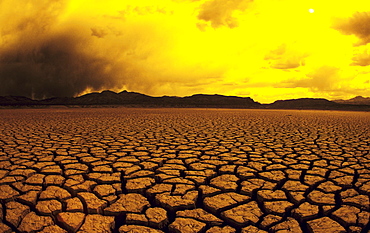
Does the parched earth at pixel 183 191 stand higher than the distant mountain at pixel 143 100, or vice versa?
the distant mountain at pixel 143 100

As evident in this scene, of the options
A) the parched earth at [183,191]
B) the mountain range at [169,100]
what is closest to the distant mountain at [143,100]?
the mountain range at [169,100]

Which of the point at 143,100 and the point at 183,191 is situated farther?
the point at 143,100

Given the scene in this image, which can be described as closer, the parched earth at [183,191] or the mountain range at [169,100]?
the parched earth at [183,191]

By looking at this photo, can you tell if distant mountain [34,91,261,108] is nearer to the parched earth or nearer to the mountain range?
the mountain range

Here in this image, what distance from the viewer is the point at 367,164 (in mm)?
3252

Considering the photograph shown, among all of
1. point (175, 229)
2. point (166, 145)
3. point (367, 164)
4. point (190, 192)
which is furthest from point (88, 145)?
point (367, 164)

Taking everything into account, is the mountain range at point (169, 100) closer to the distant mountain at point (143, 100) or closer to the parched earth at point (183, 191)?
the distant mountain at point (143, 100)

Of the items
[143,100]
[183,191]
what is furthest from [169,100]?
[183,191]

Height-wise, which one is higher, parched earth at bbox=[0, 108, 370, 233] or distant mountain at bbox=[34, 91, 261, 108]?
distant mountain at bbox=[34, 91, 261, 108]

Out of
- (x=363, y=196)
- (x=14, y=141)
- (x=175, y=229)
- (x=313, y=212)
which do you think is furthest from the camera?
(x=14, y=141)

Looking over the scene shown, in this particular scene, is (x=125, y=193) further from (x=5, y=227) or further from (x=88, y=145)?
(x=88, y=145)

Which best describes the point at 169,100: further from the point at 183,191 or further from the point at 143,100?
the point at 183,191

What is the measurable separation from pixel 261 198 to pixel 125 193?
3.78ft

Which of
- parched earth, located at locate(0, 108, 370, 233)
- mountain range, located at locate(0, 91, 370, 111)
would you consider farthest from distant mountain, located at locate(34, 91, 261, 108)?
parched earth, located at locate(0, 108, 370, 233)
